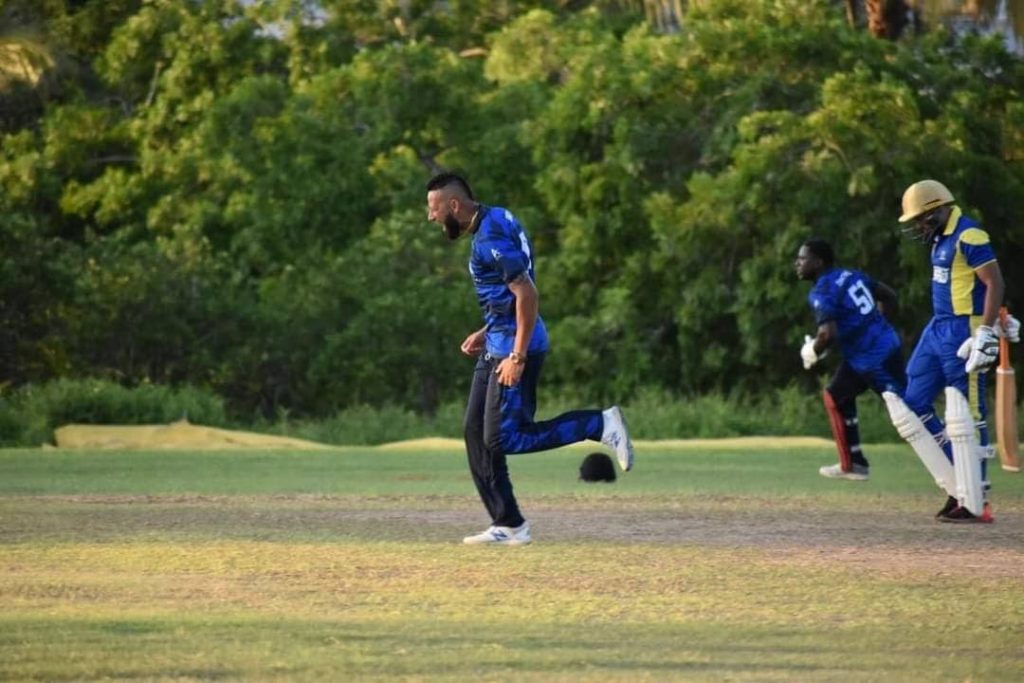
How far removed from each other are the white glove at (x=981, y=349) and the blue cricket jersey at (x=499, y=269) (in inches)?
108

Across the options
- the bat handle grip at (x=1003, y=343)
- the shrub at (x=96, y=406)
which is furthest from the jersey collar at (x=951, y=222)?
the shrub at (x=96, y=406)

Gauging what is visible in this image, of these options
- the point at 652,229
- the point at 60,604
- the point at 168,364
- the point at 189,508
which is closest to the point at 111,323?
the point at 168,364

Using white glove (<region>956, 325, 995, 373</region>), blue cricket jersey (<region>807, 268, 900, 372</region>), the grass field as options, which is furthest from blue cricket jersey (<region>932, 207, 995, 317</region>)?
blue cricket jersey (<region>807, 268, 900, 372</region>)

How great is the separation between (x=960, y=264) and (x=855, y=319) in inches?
178

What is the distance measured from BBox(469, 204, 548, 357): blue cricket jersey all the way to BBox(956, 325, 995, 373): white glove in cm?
275

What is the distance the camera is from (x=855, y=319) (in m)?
17.8

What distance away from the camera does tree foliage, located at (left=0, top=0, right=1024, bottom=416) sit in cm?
3122

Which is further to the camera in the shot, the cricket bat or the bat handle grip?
the cricket bat

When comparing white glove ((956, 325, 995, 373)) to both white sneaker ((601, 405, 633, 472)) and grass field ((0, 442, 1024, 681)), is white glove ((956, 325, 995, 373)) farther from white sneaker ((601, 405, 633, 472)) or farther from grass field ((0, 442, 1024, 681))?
white sneaker ((601, 405, 633, 472))

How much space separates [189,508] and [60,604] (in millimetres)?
5743

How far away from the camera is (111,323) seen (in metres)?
31.3

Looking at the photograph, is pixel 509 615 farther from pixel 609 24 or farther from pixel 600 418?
pixel 609 24

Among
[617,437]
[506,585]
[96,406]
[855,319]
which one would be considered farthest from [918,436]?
[96,406]

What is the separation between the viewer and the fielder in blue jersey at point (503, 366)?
11.3m
